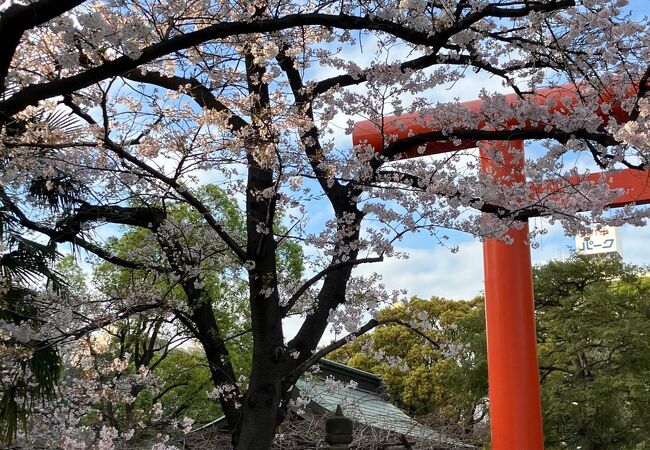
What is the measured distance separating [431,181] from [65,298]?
2.54m

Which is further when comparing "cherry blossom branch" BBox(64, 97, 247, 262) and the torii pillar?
the torii pillar

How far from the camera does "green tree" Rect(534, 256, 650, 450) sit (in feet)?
23.8

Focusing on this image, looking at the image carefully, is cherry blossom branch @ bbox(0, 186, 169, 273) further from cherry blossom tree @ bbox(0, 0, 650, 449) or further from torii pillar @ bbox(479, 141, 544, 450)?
torii pillar @ bbox(479, 141, 544, 450)

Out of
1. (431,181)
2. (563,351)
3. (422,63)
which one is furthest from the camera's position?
(563,351)

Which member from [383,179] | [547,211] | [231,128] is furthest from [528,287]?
[231,128]

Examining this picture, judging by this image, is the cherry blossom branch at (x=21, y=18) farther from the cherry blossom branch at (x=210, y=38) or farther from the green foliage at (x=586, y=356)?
the green foliage at (x=586, y=356)

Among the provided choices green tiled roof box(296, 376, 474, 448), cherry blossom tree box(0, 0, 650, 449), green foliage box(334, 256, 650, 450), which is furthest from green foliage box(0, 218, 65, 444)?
green foliage box(334, 256, 650, 450)

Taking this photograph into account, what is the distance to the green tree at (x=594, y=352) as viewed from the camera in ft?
23.8

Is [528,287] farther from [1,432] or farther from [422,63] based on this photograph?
[1,432]

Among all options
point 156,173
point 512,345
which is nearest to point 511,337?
point 512,345

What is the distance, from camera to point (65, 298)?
164 inches

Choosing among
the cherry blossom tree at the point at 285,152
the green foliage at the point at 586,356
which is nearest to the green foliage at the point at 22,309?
the cherry blossom tree at the point at 285,152

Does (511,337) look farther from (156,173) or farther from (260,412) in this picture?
(156,173)

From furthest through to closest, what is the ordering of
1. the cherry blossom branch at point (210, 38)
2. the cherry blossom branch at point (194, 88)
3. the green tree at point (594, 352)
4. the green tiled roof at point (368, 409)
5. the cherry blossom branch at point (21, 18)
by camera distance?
the green tree at point (594, 352) < the green tiled roof at point (368, 409) < the cherry blossom branch at point (194, 88) < the cherry blossom branch at point (210, 38) < the cherry blossom branch at point (21, 18)
